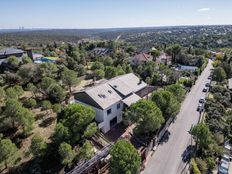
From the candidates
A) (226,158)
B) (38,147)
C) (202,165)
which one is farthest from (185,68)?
(38,147)

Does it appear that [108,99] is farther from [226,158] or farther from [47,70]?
[47,70]

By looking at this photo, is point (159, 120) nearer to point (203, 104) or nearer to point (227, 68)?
point (203, 104)

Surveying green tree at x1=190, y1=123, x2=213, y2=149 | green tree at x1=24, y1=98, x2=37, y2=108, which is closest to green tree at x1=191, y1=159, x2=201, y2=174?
green tree at x1=190, y1=123, x2=213, y2=149

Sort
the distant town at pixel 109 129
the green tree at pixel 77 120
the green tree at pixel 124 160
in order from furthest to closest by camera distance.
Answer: the green tree at pixel 77 120, the distant town at pixel 109 129, the green tree at pixel 124 160

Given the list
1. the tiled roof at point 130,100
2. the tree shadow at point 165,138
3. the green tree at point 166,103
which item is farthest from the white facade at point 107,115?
the tree shadow at point 165,138

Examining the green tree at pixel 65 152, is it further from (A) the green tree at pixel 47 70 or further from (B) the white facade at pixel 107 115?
(A) the green tree at pixel 47 70
